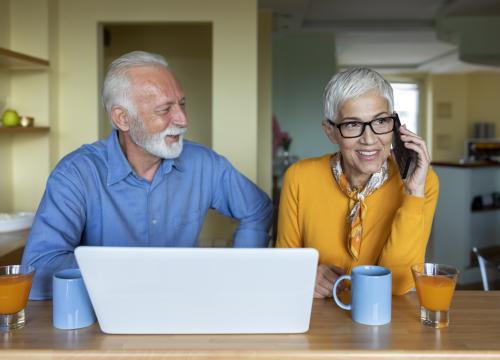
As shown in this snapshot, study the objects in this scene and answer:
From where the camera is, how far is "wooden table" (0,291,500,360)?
1.02 meters

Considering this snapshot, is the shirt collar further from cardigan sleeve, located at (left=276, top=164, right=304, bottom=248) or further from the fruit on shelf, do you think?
the fruit on shelf

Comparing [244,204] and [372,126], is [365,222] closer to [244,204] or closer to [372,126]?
[372,126]

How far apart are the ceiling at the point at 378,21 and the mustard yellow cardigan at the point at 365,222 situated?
3.41 m

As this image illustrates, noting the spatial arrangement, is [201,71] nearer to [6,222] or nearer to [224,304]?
[6,222]

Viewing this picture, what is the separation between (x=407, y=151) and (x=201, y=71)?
127 inches

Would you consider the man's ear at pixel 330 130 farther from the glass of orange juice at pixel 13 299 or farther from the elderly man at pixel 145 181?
the glass of orange juice at pixel 13 299

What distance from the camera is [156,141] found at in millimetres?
1834

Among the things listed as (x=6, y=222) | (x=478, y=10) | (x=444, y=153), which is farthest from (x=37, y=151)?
(x=444, y=153)

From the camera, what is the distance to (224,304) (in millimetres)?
1083

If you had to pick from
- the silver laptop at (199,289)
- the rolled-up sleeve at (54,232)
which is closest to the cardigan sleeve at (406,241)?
the silver laptop at (199,289)

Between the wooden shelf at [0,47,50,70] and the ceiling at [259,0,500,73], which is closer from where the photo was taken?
the wooden shelf at [0,47,50,70]

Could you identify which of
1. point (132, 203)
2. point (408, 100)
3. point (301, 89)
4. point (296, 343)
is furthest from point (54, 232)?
point (408, 100)

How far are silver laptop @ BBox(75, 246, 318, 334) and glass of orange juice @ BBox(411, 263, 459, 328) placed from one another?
266 mm

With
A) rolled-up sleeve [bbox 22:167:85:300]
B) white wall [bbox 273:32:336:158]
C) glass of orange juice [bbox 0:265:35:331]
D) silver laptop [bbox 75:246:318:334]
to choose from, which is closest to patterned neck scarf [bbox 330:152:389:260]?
silver laptop [bbox 75:246:318:334]
